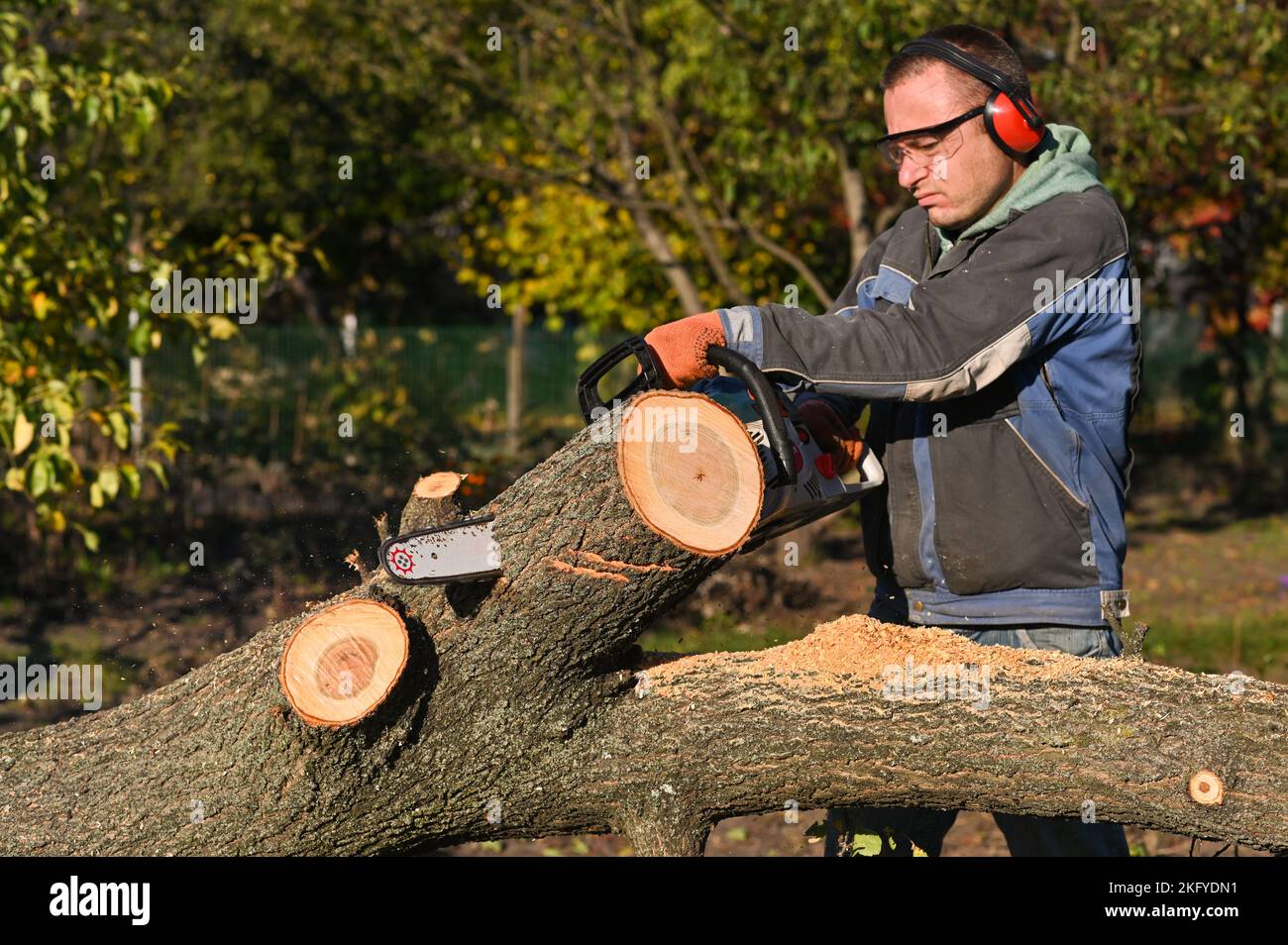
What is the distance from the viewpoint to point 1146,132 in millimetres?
8203

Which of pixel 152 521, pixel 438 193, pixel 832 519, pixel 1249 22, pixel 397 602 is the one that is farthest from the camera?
pixel 438 193

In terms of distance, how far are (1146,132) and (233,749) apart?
284 inches

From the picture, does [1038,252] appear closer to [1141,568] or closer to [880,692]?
[880,692]

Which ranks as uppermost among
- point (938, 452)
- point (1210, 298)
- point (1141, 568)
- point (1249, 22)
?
point (1249, 22)

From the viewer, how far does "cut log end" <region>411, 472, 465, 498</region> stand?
8.86 feet

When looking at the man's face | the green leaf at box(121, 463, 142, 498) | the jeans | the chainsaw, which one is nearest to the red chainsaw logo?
the chainsaw

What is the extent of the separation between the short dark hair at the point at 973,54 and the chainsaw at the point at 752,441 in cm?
75

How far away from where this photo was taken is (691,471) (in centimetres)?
238

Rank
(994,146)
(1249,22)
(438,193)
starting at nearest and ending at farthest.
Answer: (994,146) → (1249,22) → (438,193)

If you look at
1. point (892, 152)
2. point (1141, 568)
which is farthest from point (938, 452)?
point (1141, 568)

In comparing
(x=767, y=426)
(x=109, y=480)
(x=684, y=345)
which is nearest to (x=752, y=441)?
(x=767, y=426)

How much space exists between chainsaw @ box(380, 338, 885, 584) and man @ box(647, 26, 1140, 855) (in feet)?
0.34

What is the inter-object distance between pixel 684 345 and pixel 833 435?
53cm

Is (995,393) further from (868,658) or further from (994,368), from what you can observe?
(868,658)
